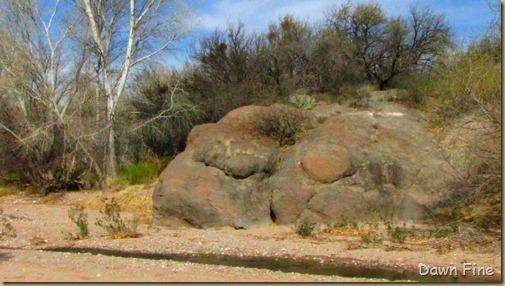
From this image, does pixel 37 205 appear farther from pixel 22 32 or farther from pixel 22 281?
pixel 22 281

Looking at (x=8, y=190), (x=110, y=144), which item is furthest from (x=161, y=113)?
(x=8, y=190)

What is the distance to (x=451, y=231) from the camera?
14539 millimetres

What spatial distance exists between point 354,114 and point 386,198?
335 cm

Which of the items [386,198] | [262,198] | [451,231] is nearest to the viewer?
[451,231]

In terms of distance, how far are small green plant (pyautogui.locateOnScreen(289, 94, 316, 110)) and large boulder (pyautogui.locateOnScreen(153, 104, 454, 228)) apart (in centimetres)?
670

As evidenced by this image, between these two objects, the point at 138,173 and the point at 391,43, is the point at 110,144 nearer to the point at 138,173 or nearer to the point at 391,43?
the point at 138,173

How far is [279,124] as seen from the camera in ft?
63.7

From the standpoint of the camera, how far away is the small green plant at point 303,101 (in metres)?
26.3

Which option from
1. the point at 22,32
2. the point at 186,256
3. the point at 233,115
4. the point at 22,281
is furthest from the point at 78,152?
the point at 22,281

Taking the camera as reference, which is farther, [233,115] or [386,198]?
[233,115]

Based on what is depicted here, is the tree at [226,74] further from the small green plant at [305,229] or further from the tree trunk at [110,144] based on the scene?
the small green plant at [305,229]

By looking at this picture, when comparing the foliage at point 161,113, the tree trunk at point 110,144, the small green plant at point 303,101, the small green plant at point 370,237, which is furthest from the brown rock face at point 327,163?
the tree trunk at point 110,144

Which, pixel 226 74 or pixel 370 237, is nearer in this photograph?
pixel 370 237

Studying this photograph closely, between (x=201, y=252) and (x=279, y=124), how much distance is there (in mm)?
5748
